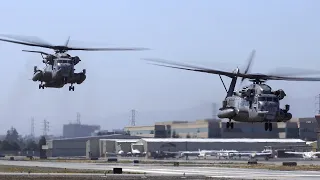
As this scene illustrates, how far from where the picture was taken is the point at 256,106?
255 ft

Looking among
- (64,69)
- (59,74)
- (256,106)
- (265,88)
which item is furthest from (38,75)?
(265,88)

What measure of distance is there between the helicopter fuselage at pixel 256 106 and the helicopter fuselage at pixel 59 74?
1937 centimetres

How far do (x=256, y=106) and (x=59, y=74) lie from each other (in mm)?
23506

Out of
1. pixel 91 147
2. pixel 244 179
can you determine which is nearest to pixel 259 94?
pixel 244 179

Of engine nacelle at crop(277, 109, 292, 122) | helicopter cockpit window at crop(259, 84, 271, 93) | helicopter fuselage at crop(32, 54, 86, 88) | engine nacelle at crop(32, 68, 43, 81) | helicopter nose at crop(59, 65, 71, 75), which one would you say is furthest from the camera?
helicopter cockpit window at crop(259, 84, 271, 93)

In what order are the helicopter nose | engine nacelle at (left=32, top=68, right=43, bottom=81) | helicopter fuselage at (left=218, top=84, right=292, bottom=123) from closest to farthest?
the helicopter nose < engine nacelle at (left=32, top=68, right=43, bottom=81) < helicopter fuselage at (left=218, top=84, right=292, bottom=123)

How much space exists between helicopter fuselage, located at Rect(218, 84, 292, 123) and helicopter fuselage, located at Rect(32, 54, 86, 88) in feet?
63.5

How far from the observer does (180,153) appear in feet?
615

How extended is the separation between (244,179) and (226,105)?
18.8 meters

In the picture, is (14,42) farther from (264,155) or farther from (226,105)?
(264,155)

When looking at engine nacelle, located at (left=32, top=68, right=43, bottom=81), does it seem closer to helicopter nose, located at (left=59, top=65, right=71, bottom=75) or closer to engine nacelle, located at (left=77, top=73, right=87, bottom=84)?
helicopter nose, located at (left=59, top=65, right=71, bottom=75)

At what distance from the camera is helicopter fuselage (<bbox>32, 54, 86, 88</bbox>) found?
72.6 meters

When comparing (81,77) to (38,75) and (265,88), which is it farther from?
(265,88)

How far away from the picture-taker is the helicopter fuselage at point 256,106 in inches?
3034
